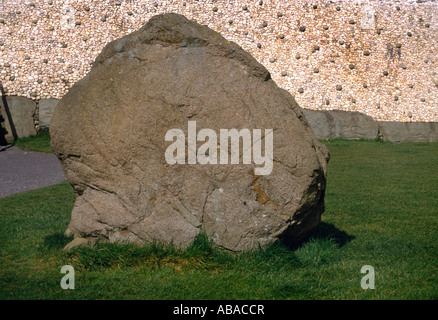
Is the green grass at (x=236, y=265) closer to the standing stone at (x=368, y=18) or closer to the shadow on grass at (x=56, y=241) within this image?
the shadow on grass at (x=56, y=241)

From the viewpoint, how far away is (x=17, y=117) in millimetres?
17359

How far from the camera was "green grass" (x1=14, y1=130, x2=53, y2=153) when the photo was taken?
52.0 ft

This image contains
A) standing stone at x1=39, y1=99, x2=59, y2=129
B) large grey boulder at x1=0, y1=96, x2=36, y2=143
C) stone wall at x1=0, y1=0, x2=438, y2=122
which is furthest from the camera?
stone wall at x1=0, y1=0, x2=438, y2=122

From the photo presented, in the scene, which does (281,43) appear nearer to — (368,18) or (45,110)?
(368,18)

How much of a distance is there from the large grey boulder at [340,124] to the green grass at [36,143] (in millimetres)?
8322

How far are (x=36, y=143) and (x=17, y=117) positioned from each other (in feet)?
5.03

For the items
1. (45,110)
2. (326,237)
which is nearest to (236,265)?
(326,237)

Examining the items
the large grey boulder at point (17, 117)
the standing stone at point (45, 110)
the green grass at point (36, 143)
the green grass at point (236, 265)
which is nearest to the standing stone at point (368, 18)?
the standing stone at point (45, 110)

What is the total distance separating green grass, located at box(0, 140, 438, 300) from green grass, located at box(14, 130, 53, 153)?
9046mm

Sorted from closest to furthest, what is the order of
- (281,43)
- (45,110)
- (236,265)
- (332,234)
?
1. (236,265)
2. (332,234)
3. (45,110)
4. (281,43)

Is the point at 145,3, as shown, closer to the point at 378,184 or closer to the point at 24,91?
the point at 24,91

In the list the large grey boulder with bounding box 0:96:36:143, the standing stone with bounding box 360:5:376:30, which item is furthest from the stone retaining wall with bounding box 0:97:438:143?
the standing stone with bounding box 360:5:376:30

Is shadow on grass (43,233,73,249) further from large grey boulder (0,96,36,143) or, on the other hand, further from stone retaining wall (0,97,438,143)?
large grey boulder (0,96,36,143)

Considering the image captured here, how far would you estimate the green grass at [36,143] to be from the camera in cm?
1585
